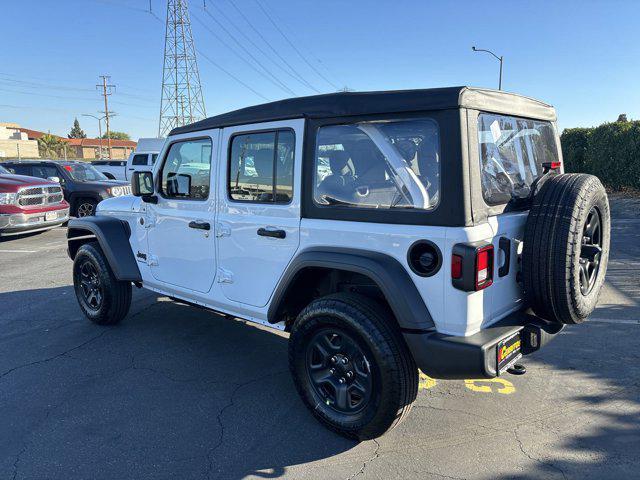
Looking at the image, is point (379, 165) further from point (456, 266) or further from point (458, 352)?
point (458, 352)

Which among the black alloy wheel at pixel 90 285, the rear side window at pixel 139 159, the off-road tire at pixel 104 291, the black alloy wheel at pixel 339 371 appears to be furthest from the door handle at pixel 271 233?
the rear side window at pixel 139 159

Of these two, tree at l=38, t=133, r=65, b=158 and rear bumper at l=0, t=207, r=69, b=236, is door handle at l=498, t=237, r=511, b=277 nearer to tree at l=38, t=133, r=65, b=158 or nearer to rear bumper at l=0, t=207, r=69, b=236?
rear bumper at l=0, t=207, r=69, b=236

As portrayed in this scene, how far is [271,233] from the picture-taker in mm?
3223

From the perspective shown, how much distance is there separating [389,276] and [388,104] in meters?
0.96

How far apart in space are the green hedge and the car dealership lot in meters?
12.8

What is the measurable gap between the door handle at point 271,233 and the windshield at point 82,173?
11.3m

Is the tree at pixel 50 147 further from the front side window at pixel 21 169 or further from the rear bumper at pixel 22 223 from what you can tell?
the rear bumper at pixel 22 223

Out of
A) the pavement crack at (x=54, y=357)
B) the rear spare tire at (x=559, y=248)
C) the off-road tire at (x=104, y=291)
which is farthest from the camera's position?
the off-road tire at (x=104, y=291)

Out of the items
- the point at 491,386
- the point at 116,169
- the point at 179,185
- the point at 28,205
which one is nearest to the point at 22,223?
the point at 28,205

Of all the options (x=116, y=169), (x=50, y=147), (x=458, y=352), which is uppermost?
(x=50, y=147)

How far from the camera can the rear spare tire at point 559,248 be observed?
2631 millimetres

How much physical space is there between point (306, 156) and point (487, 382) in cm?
224

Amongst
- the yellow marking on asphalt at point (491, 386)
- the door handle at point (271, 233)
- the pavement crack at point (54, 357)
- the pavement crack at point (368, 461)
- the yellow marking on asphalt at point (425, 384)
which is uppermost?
the door handle at point (271, 233)

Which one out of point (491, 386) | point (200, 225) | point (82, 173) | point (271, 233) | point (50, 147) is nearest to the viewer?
point (271, 233)
